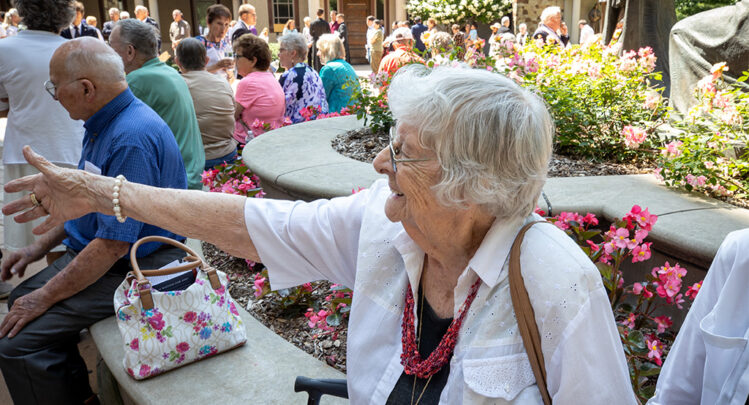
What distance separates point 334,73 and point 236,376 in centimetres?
479

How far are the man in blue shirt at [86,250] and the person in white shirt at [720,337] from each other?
2.00 metres

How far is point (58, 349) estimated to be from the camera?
2.57 meters

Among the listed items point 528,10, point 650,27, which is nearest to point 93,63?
point 650,27

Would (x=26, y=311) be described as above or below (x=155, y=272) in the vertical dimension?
below

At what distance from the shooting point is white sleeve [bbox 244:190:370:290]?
1.68 metres

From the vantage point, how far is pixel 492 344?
1.35 m

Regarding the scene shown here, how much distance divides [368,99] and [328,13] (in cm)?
2153

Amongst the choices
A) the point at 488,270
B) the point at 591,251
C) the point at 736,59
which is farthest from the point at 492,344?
the point at 736,59

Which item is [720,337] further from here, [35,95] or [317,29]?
[317,29]

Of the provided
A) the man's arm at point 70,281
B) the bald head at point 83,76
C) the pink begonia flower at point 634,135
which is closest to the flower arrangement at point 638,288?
the pink begonia flower at point 634,135

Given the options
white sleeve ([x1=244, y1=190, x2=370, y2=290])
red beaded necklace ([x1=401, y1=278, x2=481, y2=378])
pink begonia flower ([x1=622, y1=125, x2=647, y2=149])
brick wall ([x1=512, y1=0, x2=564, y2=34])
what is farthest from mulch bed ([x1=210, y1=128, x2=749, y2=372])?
brick wall ([x1=512, y1=0, x2=564, y2=34])

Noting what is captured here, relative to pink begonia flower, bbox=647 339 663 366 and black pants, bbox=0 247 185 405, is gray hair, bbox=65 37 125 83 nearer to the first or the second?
black pants, bbox=0 247 185 405

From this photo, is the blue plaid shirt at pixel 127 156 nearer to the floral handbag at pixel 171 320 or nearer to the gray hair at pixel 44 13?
the floral handbag at pixel 171 320

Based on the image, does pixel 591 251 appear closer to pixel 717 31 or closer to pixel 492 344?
pixel 492 344
